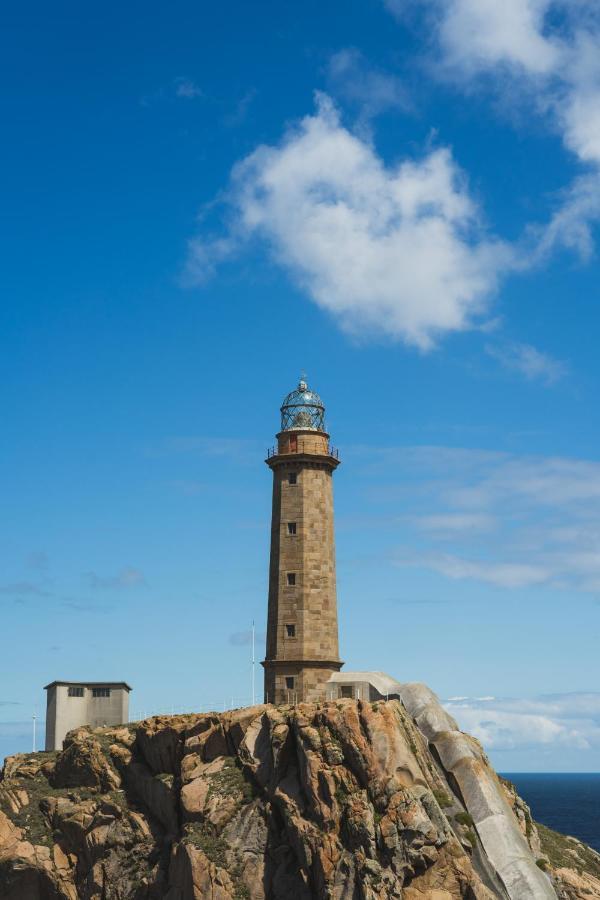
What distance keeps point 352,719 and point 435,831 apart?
7833 millimetres

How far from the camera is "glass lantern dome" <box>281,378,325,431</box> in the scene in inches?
3039

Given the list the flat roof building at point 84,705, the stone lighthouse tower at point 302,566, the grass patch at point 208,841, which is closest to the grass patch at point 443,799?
the grass patch at point 208,841

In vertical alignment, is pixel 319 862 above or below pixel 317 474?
below

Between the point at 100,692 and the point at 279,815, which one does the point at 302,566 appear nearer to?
the point at 100,692

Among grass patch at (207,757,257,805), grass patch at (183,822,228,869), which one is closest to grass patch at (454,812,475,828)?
grass patch at (207,757,257,805)

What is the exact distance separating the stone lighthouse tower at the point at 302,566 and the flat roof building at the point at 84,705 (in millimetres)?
11830

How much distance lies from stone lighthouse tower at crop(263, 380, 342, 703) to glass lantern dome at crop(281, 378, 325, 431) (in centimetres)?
8

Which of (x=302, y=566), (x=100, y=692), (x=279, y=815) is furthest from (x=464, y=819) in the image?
Answer: (x=100, y=692)

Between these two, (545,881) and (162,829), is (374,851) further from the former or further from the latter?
(162,829)

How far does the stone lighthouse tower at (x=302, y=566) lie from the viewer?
70.8 meters

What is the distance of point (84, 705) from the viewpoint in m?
74.6

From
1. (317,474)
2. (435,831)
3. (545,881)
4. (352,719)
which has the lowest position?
(545,881)

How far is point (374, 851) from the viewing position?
50188 millimetres

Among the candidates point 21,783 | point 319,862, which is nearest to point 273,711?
point 319,862
